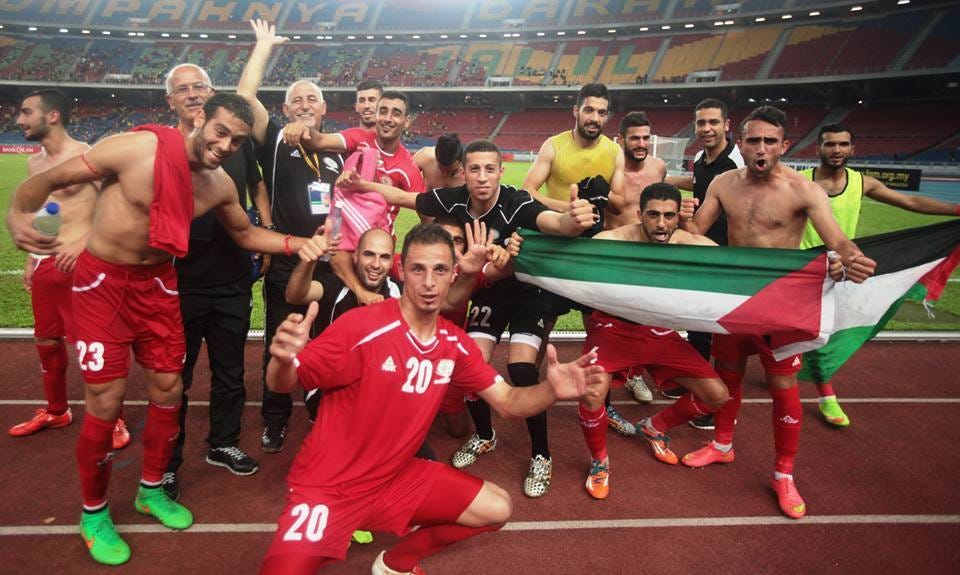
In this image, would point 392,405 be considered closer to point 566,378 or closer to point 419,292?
point 419,292

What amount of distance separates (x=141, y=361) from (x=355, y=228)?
179 centimetres

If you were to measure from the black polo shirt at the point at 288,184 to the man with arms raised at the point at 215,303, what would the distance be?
192 millimetres

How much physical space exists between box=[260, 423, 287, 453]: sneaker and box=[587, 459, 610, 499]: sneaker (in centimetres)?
249

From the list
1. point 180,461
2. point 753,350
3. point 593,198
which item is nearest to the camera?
point 180,461

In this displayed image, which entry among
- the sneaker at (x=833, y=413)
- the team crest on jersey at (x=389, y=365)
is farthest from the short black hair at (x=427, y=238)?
the sneaker at (x=833, y=413)

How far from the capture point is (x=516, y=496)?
398 centimetres

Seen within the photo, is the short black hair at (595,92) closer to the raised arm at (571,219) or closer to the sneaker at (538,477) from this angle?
the raised arm at (571,219)

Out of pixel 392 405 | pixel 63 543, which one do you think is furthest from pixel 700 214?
pixel 63 543

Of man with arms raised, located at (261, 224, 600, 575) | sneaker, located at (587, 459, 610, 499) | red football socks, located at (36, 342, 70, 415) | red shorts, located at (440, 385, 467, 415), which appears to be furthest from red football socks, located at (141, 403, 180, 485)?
sneaker, located at (587, 459, 610, 499)

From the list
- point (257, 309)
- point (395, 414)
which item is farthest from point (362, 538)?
point (257, 309)

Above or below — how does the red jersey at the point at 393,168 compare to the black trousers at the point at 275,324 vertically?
above

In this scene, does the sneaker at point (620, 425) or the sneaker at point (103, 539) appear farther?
the sneaker at point (620, 425)

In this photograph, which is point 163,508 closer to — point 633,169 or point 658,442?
point 658,442

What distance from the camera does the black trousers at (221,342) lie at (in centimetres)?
394
